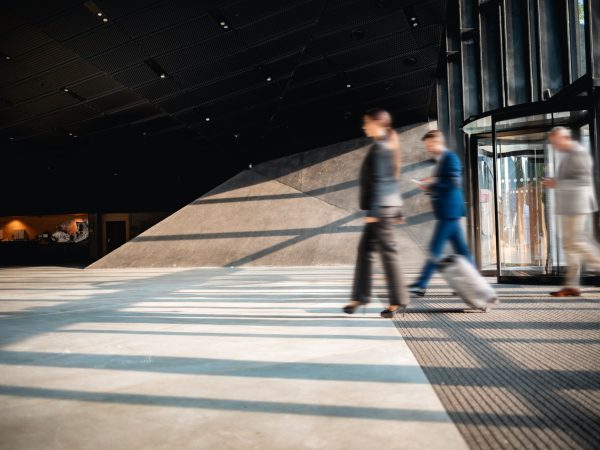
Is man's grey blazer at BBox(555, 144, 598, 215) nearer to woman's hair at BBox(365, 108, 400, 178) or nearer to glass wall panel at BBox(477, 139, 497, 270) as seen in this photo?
woman's hair at BBox(365, 108, 400, 178)

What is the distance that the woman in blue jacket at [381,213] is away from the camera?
3.54m

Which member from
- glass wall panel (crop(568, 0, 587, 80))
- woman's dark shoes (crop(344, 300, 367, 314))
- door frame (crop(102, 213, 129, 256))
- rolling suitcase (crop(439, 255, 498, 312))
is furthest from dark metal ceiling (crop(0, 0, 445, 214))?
woman's dark shoes (crop(344, 300, 367, 314))

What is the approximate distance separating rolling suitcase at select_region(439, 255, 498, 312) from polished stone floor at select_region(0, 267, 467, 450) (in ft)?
2.27

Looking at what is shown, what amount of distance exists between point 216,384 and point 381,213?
1.95 m

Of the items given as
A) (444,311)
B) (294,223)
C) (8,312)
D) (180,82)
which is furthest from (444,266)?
(180,82)

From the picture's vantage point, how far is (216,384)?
204cm

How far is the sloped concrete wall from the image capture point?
37.7ft

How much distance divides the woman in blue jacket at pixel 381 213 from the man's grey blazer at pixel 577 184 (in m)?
2.08

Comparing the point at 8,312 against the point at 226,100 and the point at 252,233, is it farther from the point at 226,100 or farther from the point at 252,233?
the point at 226,100

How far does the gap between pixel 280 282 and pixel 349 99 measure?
862cm

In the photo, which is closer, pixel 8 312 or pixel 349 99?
pixel 8 312

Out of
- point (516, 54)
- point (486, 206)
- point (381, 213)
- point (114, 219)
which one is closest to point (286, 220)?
point (486, 206)

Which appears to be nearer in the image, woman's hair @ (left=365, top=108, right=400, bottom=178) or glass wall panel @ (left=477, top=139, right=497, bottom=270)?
woman's hair @ (left=365, top=108, right=400, bottom=178)

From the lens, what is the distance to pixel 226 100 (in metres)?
13.4
